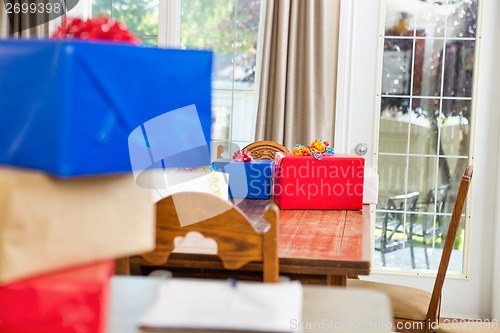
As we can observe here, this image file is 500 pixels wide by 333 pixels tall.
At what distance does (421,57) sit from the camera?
3555mm

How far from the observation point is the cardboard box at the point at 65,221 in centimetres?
89

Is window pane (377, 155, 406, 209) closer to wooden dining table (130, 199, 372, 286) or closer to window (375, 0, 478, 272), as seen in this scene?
window (375, 0, 478, 272)

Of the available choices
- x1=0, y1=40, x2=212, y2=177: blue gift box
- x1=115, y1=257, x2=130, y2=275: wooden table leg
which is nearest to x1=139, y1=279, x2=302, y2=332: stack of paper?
x1=0, y1=40, x2=212, y2=177: blue gift box

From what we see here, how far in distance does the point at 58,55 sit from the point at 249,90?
9.43 ft

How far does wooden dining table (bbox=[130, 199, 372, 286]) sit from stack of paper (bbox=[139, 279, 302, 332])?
534 mm

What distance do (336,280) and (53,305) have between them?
861 mm

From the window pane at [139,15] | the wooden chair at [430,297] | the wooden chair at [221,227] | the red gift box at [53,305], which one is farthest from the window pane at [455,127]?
the red gift box at [53,305]

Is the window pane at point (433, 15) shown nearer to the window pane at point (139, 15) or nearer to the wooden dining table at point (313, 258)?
the window pane at point (139, 15)

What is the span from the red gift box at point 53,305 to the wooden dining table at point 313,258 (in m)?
0.68

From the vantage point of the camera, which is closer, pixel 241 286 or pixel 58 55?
pixel 58 55

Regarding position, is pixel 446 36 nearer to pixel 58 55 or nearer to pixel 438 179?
pixel 438 179

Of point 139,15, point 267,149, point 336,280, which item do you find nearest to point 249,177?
point 267,149

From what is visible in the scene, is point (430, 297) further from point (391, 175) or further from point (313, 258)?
point (313, 258)

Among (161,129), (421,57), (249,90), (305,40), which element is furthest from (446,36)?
(161,129)
